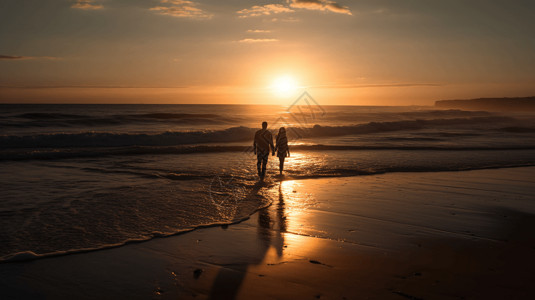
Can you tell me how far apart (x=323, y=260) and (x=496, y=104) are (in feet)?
519

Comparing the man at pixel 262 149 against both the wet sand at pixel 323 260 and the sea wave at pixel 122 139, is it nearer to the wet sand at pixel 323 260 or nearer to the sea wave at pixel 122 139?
the wet sand at pixel 323 260

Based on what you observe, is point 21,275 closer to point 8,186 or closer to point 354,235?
point 354,235

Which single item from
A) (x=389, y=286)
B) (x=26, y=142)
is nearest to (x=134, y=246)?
(x=389, y=286)

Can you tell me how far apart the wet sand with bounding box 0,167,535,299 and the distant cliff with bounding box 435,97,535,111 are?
133 metres

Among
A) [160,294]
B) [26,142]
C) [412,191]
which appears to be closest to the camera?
[160,294]

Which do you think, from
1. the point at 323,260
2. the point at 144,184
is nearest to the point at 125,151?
the point at 144,184

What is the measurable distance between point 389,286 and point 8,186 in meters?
10.3

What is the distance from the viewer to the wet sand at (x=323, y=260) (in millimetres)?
4148

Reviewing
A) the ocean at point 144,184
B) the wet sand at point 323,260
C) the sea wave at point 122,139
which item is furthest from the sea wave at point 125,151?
the wet sand at point 323,260

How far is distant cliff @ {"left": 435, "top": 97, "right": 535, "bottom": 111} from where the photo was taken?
119 meters

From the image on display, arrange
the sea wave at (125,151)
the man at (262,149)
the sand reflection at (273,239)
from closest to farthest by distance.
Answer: the sand reflection at (273,239) → the man at (262,149) → the sea wave at (125,151)

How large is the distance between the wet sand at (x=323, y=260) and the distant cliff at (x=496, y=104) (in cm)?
13343

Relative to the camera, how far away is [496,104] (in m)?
136

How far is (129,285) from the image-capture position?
14.0 feet
